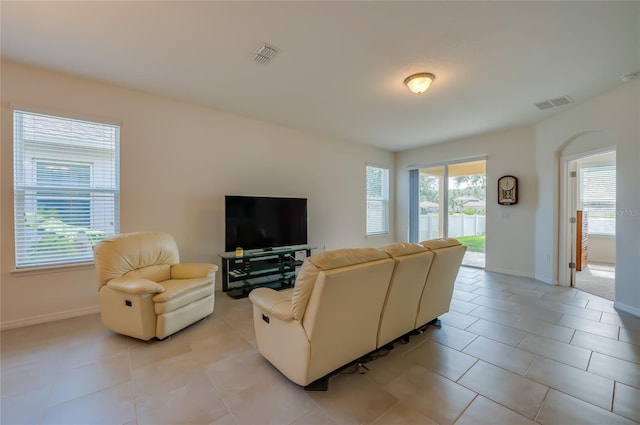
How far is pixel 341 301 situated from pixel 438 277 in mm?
1283

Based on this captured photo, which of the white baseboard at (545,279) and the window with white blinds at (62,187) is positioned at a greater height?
the window with white blinds at (62,187)

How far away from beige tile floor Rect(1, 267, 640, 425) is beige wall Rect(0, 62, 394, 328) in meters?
0.51

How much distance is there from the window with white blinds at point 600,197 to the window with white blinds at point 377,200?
3925mm

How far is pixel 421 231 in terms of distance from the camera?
21.4 feet

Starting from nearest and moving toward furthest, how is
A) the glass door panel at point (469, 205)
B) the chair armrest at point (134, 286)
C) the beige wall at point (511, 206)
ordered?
1. the chair armrest at point (134, 286)
2. the beige wall at point (511, 206)
3. the glass door panel at point (469, 205)

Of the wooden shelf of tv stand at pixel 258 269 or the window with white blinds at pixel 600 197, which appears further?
the window with white blinds at pixel 600 197

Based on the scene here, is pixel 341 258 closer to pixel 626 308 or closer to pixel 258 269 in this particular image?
pixel 258 269

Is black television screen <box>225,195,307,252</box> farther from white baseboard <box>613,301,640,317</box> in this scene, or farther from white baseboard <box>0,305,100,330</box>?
white baseboard <box>613,301,640,317</box>

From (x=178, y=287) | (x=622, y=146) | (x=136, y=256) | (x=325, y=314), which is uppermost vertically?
(x=622, y=146)

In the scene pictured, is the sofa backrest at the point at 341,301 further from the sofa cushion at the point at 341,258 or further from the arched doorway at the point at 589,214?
the arched doorway at the point at 589,214

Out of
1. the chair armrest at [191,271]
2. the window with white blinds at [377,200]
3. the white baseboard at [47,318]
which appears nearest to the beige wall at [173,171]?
the white baseboard at [47,318]

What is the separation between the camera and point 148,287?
2.43m

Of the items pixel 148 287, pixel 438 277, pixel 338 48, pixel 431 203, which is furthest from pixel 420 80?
pixel 431 203

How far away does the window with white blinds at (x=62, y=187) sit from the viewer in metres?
2.81
